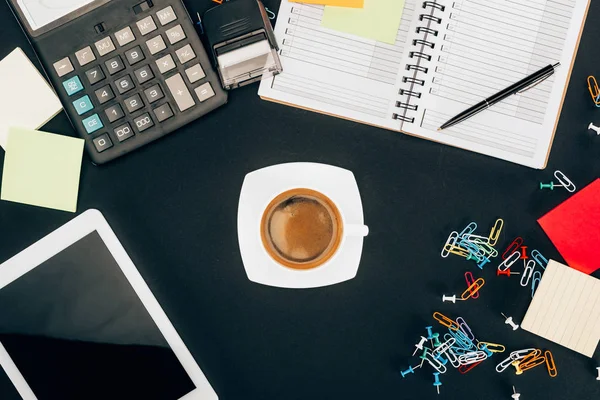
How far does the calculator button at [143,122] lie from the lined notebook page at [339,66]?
0.20 m

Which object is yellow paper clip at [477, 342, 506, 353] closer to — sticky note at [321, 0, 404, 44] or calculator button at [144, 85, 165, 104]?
sticky note at [321, 0, 404, 44]

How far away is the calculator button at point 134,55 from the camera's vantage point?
2.42ft

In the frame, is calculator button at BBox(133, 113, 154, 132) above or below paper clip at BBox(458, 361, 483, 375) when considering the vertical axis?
above

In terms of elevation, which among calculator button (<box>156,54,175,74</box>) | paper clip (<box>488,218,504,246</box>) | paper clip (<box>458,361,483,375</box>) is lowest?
paper clip (<box>458,361,483,375</box>)

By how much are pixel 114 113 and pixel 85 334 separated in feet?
1.01

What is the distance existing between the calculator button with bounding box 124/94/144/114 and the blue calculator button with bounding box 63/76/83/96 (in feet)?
0.22

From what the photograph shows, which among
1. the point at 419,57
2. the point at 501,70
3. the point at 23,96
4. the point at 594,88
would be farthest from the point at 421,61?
the point at 23,96

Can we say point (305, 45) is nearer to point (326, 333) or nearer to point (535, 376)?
point (326, 333)

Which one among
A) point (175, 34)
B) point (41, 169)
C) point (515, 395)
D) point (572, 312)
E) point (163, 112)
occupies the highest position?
point (175, 34)

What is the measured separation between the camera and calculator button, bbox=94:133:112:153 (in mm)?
740

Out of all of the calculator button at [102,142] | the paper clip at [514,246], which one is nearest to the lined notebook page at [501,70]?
the paper clip at [514,246]

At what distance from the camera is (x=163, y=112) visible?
74 centimetres

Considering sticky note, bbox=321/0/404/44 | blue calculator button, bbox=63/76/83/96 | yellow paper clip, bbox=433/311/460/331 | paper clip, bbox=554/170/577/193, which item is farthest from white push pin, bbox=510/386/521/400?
blue calculator button, bbox=63/76/83/96

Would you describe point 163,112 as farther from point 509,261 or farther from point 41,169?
point 509,261
